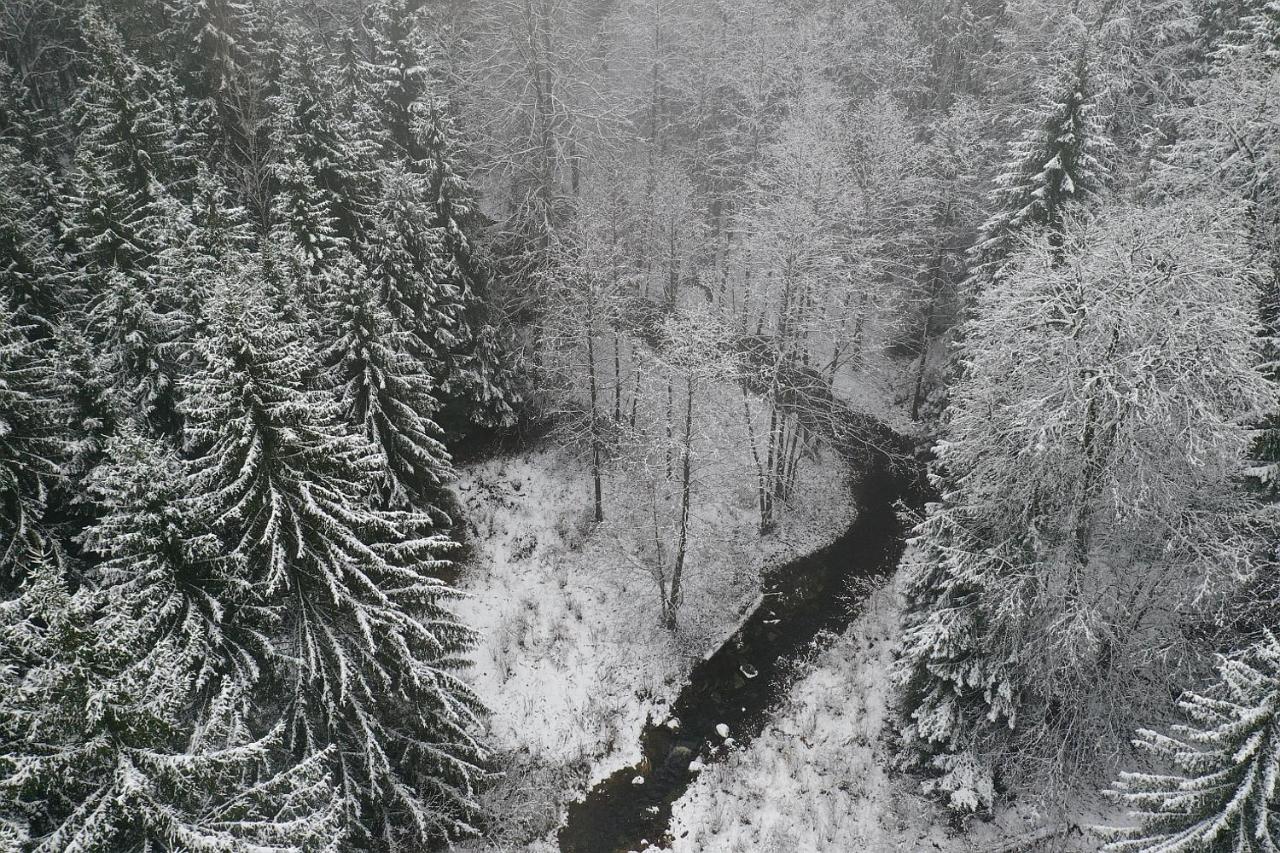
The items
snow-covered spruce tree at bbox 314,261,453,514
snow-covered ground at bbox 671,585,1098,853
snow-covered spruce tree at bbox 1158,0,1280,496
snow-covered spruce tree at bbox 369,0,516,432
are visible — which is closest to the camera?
snow-covered spruce tree at bbox 1158,0,1280,496

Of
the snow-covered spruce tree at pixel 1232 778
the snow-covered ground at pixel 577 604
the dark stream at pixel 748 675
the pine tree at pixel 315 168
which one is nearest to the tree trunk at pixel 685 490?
the snow-covered ground at pixel 577 604

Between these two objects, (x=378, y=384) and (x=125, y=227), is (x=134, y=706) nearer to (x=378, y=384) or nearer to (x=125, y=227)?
(x=378, y=384)

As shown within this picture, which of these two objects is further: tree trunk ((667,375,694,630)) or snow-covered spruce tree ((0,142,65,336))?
tree trunk ((667,375,694,630))

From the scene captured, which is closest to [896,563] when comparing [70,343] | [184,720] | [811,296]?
[811,296]

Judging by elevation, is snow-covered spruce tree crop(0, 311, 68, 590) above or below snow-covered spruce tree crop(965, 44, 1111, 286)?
below

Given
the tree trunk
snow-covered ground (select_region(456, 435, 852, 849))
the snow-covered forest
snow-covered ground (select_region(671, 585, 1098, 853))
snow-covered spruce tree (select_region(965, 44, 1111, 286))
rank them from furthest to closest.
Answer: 1. snow-covered spruce tree (select_region(965, 44, 1111, 286))
2. the tree trunk
3. snow-covered ground (select_region(456, 435, 852, 849))
4. snow-covered ground (select_region(671, 585, 1098, 853))
5. the snow-covered forest

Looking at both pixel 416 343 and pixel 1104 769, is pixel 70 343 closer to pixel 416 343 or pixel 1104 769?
pixel 416 343

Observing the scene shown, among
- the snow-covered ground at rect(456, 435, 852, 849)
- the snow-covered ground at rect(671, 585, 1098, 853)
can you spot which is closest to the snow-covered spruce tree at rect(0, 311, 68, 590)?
the snow-covered ground at rect(456, 435, 852, 849)

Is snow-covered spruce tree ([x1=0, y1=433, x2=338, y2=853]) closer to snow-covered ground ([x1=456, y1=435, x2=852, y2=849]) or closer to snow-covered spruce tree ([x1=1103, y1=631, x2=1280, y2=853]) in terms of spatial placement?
snow-covered ground ([x1=456, y1=435, x2=852, y2=849])
